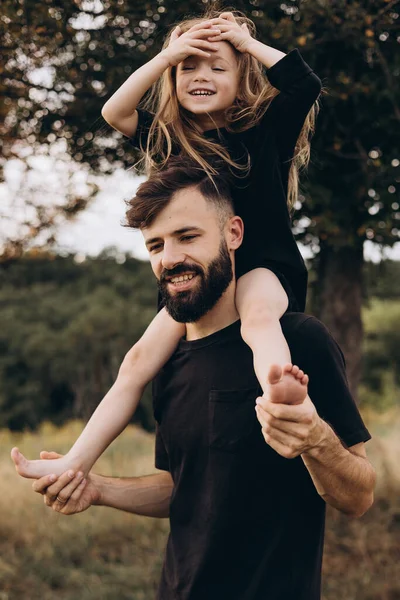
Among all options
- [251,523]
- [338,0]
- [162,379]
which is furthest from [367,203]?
[251,523]

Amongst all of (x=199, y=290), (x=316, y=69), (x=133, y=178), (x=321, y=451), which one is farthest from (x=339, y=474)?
(x=133, y=178)

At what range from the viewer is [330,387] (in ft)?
6.57

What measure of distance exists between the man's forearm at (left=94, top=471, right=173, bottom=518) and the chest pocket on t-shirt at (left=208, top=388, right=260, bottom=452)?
1.67ft

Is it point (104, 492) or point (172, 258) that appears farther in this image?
point (104, 492)

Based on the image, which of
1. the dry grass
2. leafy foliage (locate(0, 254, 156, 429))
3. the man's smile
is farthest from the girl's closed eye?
leafy foliage (locate(0, 254, 156, 429))

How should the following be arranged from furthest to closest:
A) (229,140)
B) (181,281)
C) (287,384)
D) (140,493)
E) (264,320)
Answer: (140,493)
(229,140)
(181,281)
(264,320)
(287,384)

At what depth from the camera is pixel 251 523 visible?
2027mm

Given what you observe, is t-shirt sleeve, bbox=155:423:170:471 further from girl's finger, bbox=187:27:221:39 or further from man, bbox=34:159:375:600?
girl's finger, bbox=187:27:221:39

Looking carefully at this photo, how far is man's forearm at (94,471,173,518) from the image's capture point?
7.98 ft

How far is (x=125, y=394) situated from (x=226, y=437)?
1.52 ft

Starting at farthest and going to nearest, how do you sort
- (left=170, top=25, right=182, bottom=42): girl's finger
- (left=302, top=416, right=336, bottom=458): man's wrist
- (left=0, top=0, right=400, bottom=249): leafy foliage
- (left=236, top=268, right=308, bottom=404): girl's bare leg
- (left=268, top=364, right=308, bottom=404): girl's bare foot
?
(left=0, top=0, right=400, bottom=249): leafy foliage, (left=170, top=25, right=182, bottom=42): girl's finger, (left=236, top=268, right=308, bottom=404): girl's bare leg, (left=302, top=416, right=336, bottom=458): man's wrist, (left=268, top=364, right=308, bottom=404): girl's bare foot

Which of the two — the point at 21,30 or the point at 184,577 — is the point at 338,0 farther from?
the point at 184,577

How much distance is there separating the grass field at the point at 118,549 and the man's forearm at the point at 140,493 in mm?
2917

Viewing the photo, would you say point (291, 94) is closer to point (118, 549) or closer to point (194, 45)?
point (194, 45)
